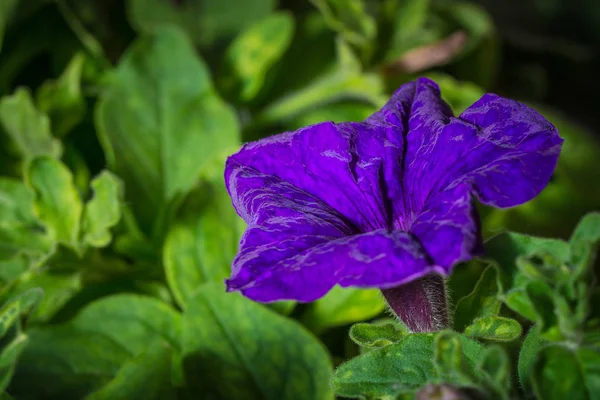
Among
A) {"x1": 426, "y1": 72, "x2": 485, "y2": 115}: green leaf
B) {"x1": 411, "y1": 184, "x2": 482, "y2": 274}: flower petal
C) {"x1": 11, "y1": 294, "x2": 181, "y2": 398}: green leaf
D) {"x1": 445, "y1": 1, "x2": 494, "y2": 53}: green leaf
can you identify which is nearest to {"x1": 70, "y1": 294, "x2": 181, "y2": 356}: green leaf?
{"x1": 11, "y1": 294, "x2": 181, "y2": 398}: green leaf

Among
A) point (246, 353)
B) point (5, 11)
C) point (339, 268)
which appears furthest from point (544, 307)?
point (5, 11)

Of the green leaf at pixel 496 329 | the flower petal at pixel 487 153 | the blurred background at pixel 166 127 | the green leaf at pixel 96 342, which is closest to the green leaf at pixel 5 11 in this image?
the blurred background at pixel 166 127

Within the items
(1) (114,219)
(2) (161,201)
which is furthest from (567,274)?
(2) (161,201)

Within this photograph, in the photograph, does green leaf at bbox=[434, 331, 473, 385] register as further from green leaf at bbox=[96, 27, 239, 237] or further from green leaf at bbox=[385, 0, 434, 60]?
green leaf at bbox=[385, 0, 434, 60]

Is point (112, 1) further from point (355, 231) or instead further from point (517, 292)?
point (517, 292)

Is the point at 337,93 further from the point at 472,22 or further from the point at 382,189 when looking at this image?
the point at 382,189

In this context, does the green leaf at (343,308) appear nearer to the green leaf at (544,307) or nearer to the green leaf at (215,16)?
the green leaf at (544,307)

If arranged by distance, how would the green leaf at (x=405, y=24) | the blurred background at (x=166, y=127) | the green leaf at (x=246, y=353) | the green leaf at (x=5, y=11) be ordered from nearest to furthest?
1. the green leaf at (x=246, y=353)
2. the blurred background at (x=166, y=127)
3. the green leaf at (x=5, y=11)
4. the green leaf at (x=405, y=24)
